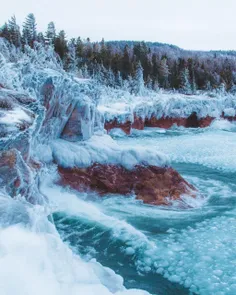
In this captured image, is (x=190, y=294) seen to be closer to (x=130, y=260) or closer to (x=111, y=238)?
A: (x=130, y=260)

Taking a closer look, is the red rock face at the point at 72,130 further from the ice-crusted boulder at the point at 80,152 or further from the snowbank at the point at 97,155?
the snowbank at the point at 97,155

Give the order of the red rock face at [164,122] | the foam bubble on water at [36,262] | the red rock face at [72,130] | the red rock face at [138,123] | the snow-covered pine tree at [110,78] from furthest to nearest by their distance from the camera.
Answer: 1. the snow-covered pine tree at [110,78]
2. the red rock face at [164,122]
3. the red rock face at [138,123]
4. the red rock face at [72,130]
5. the foam bubble on water at [36,262]

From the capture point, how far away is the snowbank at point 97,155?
895 cm

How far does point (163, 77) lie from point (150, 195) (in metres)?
39.3

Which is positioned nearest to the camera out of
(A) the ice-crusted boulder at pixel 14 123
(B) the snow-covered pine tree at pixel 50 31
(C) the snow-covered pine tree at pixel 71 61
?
(A) the ice-crusted boulder at pixel 14 123

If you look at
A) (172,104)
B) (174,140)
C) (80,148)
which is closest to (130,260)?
(80,148)

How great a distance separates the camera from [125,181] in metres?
8.94

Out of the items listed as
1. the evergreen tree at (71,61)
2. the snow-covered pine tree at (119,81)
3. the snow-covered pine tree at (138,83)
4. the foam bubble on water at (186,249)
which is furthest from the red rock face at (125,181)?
the snow-covered pine tree at (119,81)

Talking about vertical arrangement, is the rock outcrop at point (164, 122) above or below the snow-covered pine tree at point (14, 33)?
below

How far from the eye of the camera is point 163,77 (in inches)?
1817

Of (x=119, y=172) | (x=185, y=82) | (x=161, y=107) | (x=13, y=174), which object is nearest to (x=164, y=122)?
(x=161, y=107)

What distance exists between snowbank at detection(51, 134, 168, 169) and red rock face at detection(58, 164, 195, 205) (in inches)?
5.8

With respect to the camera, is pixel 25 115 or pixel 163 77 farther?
pixel 163 77

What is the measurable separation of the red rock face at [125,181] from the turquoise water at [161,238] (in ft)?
0.97
